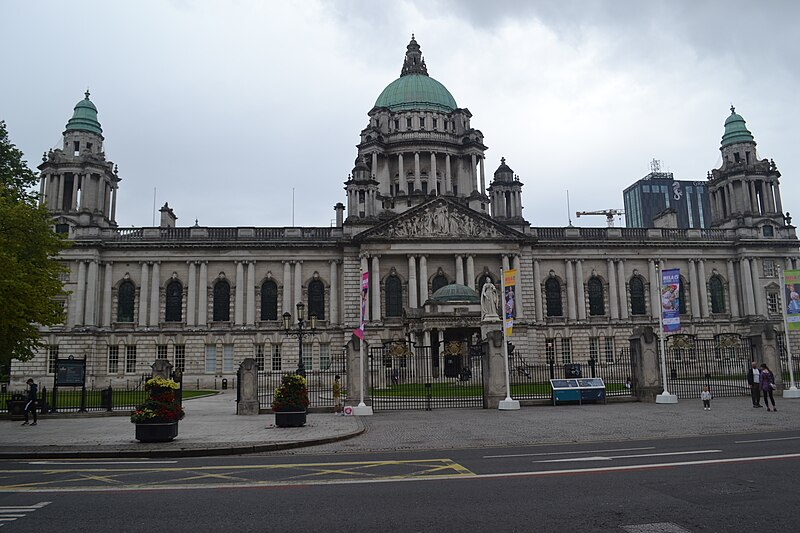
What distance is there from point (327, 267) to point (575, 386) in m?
34.6

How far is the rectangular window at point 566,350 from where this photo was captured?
61.3 metres

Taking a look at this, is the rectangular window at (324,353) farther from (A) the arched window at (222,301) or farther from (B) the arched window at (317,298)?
(A) the arched window at (222,301)

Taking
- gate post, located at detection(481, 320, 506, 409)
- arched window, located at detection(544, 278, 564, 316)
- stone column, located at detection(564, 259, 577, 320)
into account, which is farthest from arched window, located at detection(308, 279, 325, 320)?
gate post, located at detection(481, 320, 506, 409)

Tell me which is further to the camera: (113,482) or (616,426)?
(616,426)

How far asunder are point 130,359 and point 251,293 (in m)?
12.1

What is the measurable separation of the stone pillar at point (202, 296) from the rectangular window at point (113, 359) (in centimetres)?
752

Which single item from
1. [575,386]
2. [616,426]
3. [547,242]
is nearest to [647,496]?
[616,426]

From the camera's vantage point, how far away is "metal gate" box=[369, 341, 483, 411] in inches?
1227

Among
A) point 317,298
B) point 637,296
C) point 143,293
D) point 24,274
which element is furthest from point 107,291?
point 637,296

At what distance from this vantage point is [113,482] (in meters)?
12.1

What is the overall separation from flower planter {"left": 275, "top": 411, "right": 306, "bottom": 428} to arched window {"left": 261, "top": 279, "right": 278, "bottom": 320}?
38.1 metres

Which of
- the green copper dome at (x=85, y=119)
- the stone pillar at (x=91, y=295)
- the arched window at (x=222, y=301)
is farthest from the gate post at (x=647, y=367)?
the green copper dome at (x=85, y=119)

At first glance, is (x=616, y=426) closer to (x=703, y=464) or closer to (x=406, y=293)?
(x=703, y=464)

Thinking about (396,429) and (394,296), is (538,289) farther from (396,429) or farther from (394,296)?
(396,429)
